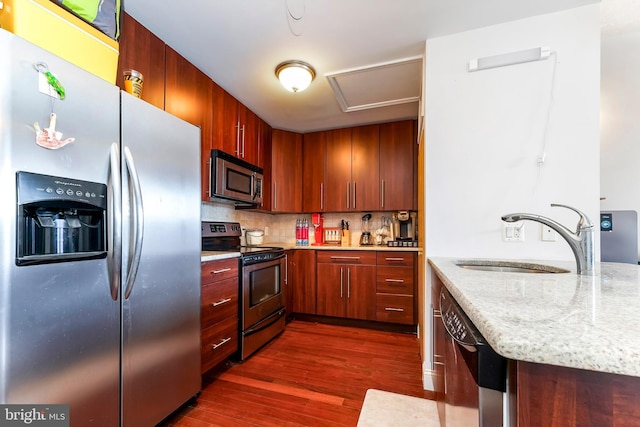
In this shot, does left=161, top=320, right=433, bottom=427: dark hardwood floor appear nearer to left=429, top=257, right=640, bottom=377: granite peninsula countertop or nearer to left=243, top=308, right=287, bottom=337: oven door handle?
left=243, top=308, right=287, bottom=337: oven door handle

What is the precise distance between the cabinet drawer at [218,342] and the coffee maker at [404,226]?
2067mm

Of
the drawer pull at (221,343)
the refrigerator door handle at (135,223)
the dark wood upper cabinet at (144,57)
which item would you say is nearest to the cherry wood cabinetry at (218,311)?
the drawer pull at (221,343)

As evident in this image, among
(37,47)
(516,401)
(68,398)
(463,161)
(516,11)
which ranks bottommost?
(68,398)

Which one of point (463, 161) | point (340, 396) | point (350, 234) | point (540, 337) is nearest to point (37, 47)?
point (540, 337)

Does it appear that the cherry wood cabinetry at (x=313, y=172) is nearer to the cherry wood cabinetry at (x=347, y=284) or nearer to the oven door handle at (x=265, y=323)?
the cherry wood cabinetry at (x=347, y=284)

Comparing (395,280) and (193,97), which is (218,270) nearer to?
(193,97)

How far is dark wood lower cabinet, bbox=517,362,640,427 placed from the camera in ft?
1.23

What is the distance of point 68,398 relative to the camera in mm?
1006

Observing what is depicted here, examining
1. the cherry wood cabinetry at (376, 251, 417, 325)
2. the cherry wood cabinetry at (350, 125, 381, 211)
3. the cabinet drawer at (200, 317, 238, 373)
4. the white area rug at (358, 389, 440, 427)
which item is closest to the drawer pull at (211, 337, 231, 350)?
the cabinet drawer at (200, 317, 238, 373)

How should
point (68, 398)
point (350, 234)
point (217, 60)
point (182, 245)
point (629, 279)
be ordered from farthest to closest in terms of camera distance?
point (350, 234), point (217, 60), point (182, 245), point (68, 398), point (629, 279)

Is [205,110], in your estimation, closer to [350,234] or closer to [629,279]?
[350,234]

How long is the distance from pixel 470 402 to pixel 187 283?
1.44 metres

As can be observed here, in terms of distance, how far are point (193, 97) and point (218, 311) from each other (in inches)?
65.5

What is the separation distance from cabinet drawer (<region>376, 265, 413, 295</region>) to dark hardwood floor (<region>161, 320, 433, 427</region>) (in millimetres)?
457
